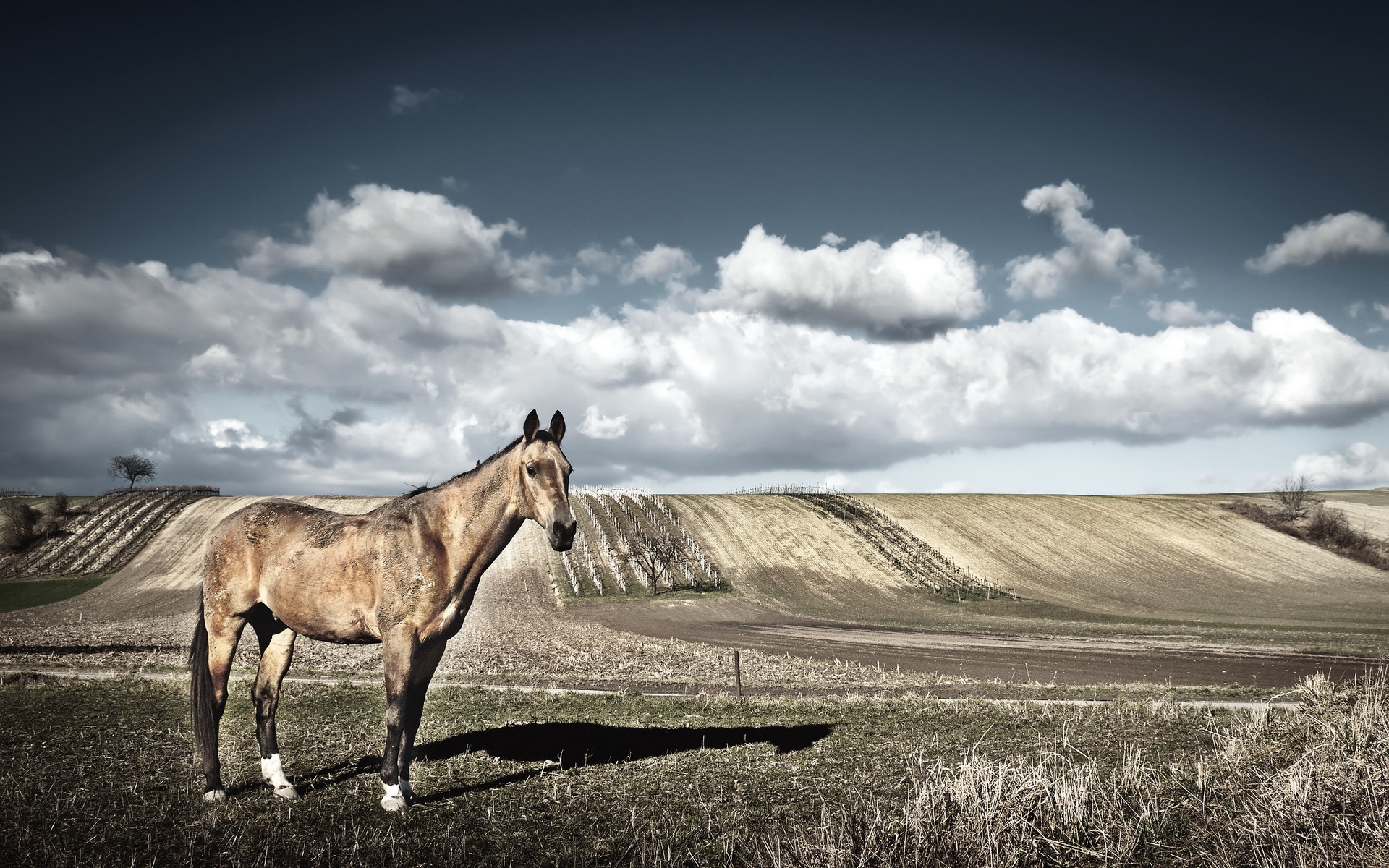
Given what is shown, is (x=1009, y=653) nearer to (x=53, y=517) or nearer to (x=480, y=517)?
(x=480, y=517)

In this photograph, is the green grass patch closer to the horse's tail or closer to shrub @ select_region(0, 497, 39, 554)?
shrub @ select_region(0, 497, 39, 554)

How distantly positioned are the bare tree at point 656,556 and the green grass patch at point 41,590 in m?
36.6

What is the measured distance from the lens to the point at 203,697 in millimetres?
8023

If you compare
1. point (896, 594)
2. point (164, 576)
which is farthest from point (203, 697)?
point (164, 576)

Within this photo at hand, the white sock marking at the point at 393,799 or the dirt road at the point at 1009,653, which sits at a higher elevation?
the white sock marking at the point at 393,799

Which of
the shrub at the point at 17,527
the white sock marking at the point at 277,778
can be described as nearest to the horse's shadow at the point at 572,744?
the white sock marking at the point at 277,778

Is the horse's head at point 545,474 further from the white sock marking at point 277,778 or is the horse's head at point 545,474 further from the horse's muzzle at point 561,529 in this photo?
the white sock marking at point 277,778

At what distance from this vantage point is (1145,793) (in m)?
7.17

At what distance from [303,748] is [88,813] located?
10.6 feet

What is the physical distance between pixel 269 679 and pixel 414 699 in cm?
183

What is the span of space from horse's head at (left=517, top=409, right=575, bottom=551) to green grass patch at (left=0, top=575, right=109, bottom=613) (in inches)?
2103

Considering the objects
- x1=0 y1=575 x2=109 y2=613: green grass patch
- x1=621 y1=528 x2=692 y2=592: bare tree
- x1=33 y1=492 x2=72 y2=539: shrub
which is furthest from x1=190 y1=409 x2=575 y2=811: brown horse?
x1=33 y1=492 x2=72 y2=539: shrub

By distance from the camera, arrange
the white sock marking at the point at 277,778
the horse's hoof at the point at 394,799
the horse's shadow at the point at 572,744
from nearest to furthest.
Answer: the horse's hoof at the point at 394,799 → the white sock marking at the point at 277,778 → the horse's shadow at the point at 572,744

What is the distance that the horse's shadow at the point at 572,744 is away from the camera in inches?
343
